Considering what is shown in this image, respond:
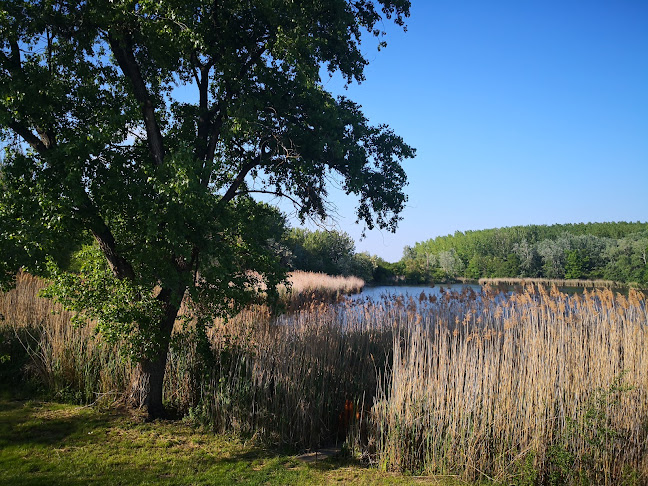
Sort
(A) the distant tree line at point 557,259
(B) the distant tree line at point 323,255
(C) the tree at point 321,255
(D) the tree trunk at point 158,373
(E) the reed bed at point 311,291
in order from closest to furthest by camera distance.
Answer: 1. (D) the tree trunk at point 158,373
2. (E) the reed bed at point 311,291
3. (B) the distant tree line at point 323,255
4. (C) the tree at point 321,255
5. (A) the distant tree line at point 557,259

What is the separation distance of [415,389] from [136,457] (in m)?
2.89

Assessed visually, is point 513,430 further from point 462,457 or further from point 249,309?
point 249,309

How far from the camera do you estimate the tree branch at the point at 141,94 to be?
219 inches

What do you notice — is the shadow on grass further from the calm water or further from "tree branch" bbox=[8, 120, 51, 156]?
the calm water

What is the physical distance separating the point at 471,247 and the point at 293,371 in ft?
239

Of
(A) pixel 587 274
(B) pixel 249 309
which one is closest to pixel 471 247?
(A) pixel 587 274

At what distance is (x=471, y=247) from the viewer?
7412 cm

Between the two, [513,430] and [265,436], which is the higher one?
[513,430]

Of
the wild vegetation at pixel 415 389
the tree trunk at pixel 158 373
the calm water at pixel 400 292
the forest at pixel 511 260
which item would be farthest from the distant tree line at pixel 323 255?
the tree trunk at pixel 158 373

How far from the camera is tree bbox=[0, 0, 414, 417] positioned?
4.67m

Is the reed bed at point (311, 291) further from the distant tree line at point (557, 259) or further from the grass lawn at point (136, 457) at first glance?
the distant tree line at point (557, 259)

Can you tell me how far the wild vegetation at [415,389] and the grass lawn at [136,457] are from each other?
312mm

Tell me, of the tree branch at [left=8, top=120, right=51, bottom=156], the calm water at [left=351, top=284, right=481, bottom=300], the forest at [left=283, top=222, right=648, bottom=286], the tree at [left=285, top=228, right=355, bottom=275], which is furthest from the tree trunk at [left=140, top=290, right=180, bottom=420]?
the tree at [left=285, top=228, right=355, bottom=275]

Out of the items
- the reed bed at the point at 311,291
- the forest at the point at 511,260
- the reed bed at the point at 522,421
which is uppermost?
the forest at the point at 511,260
